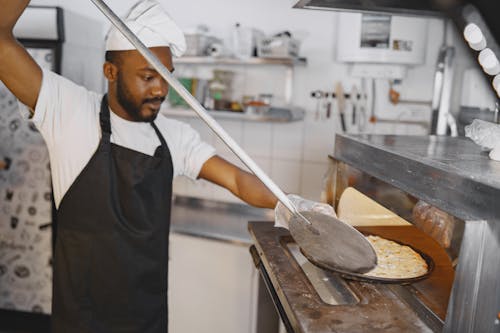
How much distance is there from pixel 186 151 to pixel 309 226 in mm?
797

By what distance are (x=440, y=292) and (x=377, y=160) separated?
31 cm

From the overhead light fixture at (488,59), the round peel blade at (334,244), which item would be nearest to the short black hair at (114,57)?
the round peel blade at (334,244)

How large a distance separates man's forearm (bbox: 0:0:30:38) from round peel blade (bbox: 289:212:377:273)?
0.89m

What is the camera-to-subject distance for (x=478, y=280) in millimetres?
742

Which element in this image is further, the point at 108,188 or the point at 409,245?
the point at 108,188

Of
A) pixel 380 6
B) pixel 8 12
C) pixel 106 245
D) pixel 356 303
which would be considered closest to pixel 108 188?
pixel 106 245

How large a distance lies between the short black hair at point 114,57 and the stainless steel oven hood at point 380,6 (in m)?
0.59

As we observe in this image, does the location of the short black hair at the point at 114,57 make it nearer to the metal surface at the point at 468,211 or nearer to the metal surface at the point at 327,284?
the metal surface at the point at 327,284

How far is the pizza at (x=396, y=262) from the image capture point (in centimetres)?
109

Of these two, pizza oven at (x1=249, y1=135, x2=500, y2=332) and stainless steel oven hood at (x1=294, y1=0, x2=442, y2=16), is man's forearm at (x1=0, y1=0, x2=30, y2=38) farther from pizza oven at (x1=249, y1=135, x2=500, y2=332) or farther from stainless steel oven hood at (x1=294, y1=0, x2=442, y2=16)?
pizza oven at (x1=249, y1=135, x2=500, y2=332)

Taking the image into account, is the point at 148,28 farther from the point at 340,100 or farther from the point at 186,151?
the point at 340,100

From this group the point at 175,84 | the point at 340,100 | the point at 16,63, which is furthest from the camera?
the point at 340,100

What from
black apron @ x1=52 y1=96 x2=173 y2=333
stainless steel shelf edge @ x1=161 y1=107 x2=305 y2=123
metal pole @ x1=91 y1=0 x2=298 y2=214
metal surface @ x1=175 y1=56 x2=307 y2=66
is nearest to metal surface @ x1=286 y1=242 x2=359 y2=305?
metal pole @ x1=91 y1=0 x2=298 y2=214

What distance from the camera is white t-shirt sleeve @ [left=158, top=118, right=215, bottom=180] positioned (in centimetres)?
171
